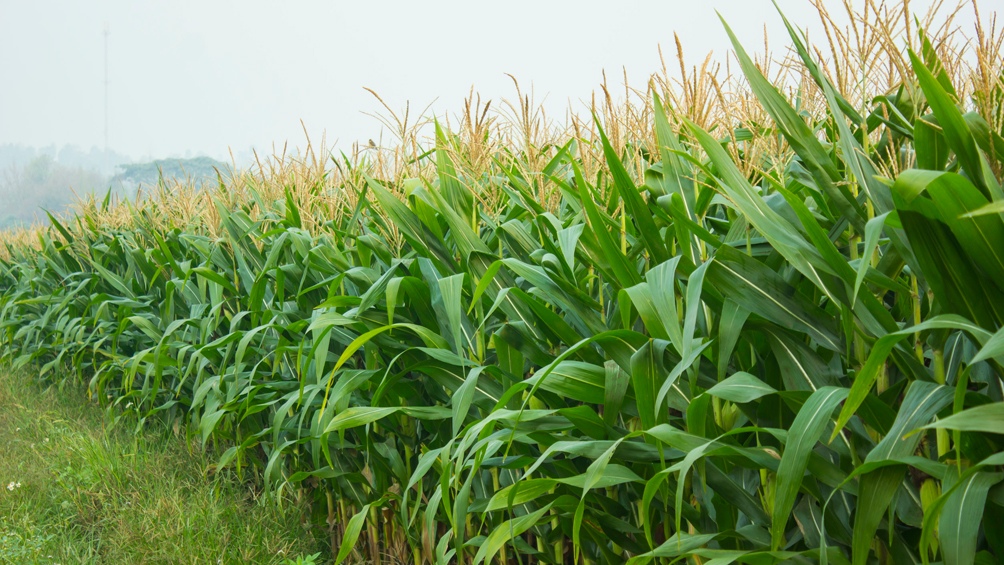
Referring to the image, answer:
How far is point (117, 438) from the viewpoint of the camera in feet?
11.6

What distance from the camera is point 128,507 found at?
2.78 meters

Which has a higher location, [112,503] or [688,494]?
[688,494]

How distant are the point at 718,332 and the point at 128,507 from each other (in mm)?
2375

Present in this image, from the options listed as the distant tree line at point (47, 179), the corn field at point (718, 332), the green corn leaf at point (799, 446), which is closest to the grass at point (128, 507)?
the corn field at point (718, 332)

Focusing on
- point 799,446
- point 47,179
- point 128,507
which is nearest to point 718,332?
point 799,446

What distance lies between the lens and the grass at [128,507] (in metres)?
2.43

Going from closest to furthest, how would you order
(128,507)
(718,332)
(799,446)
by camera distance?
(799,446) → (718,332) → (128,507)

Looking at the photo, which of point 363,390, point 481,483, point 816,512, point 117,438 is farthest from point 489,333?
point 117,438

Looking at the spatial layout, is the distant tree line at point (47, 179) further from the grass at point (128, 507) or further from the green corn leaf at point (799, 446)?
the green corn leaf at point (799, 446)

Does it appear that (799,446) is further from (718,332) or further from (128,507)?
(128,507)

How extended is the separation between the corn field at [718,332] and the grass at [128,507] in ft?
1.20

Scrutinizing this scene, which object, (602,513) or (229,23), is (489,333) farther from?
(229,23)

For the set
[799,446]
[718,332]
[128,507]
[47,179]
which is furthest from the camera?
[47,179]

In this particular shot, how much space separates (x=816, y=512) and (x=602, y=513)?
0.38m
